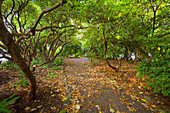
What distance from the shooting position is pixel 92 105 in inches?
104

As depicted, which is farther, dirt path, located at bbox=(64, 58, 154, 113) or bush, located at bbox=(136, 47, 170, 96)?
dirt path, located at bbox=(64, 58, 154, 113)

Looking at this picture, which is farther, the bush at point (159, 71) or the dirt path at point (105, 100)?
the dirt path at point (105, 100)

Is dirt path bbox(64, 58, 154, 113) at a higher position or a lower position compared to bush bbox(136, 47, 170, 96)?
lower

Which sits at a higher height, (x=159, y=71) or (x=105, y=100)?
(x=159, y=71)

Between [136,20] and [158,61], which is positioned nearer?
[158,61]

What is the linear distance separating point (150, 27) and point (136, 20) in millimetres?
904

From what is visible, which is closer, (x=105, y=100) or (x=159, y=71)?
(x=159, y=71)

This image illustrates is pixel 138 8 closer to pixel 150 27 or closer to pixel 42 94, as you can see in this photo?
pixel 150 27

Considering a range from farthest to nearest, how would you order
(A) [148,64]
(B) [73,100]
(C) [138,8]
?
(C) [138,8], (A) [148,64], (B) [73,100]

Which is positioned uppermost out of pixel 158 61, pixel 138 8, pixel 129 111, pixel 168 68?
pixel 138 8

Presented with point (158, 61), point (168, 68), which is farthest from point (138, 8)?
point (168, 68)

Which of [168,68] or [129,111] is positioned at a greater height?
[168,68]

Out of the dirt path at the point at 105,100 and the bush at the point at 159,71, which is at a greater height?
the bush at the point at 159,71

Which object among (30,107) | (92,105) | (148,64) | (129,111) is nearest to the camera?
(30,107)
